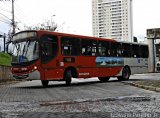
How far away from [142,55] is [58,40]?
11.4 meters

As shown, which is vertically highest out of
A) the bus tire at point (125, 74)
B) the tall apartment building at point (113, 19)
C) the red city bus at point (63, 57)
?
the tall apartment building at point (113, 19)

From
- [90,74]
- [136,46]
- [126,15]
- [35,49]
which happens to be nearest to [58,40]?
[35,49]

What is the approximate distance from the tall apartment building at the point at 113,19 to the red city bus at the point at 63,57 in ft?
217

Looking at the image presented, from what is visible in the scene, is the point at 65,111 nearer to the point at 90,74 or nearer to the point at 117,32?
the point at 90,74

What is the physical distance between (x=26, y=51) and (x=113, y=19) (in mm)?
78712

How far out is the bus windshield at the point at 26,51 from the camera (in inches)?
797

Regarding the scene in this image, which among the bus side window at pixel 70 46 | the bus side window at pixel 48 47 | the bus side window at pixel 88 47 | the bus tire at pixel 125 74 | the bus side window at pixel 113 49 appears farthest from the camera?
the bus tire at pixel 125 74

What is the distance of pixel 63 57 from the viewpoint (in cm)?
2162

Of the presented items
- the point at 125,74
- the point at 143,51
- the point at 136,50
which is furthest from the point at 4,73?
the point at 143,51

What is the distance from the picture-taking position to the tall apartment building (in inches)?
3681

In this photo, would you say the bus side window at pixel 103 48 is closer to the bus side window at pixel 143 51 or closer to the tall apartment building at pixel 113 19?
the bus side window at pixel 143 51

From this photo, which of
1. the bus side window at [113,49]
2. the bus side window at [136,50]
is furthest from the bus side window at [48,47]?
the bus side window at [136,50]

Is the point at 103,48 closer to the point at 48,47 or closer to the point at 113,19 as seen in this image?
the point at 48,47

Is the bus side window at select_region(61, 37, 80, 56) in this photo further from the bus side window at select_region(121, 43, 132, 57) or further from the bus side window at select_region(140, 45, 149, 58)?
the bus side window at select_region(140, 45, 149, 58)
